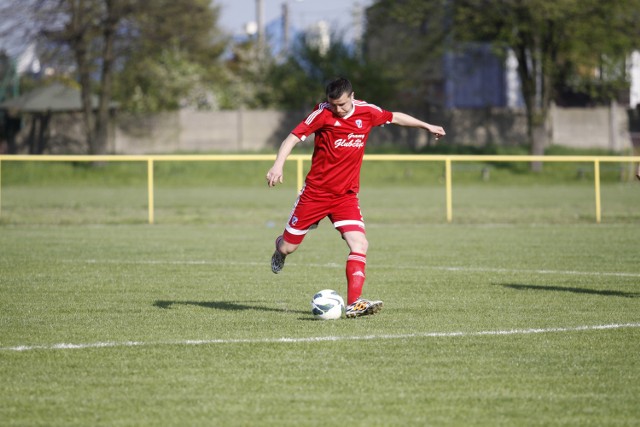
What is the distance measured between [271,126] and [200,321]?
125 ft

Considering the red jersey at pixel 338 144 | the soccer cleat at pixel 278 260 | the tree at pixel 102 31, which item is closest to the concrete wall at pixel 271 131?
the tree at pixel 102 31

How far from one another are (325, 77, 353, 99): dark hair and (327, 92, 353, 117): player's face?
0.09 feet

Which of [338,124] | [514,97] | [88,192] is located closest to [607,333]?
[338,124]

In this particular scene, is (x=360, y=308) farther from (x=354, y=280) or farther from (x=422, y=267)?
(x=422, y=267)

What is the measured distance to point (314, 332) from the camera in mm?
7906

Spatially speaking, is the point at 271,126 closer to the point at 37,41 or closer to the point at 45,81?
the point at 37,41

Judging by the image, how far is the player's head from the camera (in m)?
8.41

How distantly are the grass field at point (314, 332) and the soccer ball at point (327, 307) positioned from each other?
0.67ft

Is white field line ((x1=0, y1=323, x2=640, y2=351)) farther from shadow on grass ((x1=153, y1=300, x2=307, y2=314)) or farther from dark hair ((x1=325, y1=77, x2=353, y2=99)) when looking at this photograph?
dark hair ((x1=325, y1=77, x2=353, y2=99))

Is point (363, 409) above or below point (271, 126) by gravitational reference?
below

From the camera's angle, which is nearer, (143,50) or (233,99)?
(143,50)

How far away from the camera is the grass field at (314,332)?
18.3ft

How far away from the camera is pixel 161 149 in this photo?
44.8 metres

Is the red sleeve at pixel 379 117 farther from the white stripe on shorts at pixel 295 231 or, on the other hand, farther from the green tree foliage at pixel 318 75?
the green tree foliage at pixel 318 75
